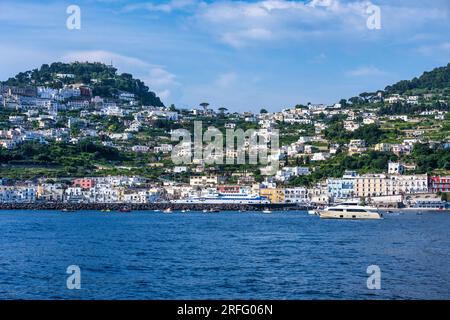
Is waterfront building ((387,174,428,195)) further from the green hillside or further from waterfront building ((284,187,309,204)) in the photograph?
the green hillside

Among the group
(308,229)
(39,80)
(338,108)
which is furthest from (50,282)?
(39,80)

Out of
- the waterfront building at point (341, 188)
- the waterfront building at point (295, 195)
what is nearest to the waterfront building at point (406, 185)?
the waterfront building at point (341, 188)

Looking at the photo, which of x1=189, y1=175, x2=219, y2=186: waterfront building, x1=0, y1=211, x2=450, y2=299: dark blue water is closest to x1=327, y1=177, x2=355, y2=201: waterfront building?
x1=189, y1=175, x2=219, y2=186: waterfront building

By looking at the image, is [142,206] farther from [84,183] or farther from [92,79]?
[92,79]

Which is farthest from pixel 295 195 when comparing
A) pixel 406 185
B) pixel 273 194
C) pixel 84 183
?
pixel 84 183

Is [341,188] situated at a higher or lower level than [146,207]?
higher

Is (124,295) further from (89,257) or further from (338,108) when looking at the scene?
(338,108)
